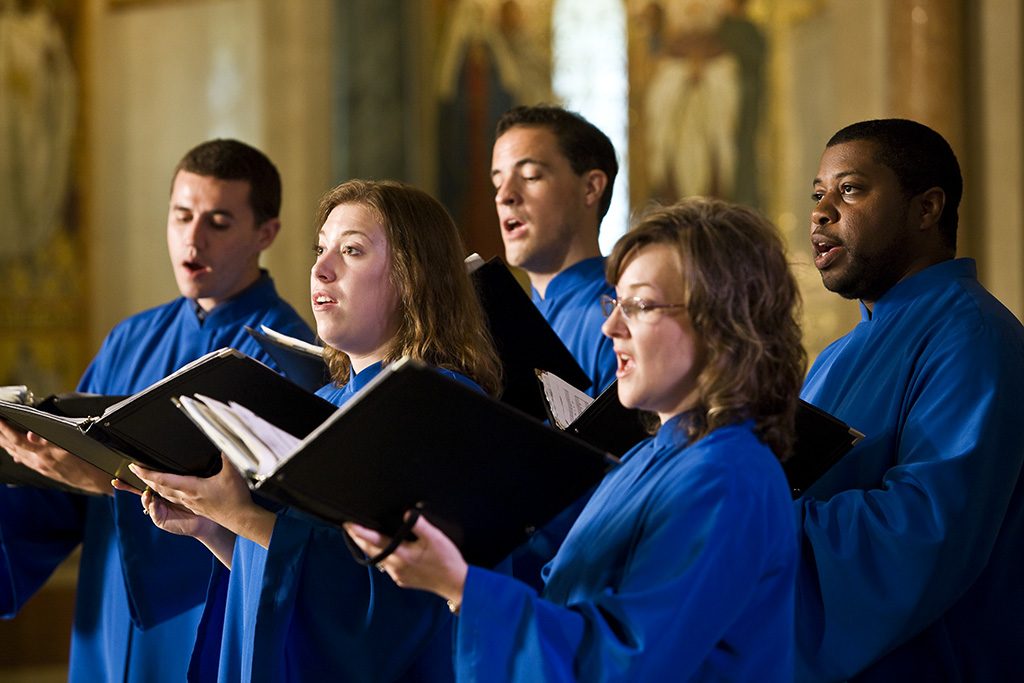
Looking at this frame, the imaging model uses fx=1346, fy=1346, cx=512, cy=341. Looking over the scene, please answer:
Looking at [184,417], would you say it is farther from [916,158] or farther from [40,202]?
[40,202]

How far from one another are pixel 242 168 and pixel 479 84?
4936 millimetres

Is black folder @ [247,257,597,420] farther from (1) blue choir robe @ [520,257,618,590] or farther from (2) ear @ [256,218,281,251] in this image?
(2) ear @ [256,218,281,251]

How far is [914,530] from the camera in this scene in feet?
8.54

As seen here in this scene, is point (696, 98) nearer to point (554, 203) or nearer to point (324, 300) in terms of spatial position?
point (554, 203)

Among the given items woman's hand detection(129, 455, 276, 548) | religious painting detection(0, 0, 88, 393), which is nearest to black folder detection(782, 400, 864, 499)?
woman's hand detection(129, 455, 276, 548)

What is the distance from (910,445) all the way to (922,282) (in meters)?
0.43

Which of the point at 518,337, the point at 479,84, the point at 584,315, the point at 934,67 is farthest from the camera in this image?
the point at 479,84

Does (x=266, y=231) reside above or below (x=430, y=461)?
above

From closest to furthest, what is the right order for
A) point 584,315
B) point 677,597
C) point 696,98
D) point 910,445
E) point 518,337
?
point 677,597 < point 910,445 < point 518,337 < point 584,315 < point 696,98

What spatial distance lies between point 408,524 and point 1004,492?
51.6 inches

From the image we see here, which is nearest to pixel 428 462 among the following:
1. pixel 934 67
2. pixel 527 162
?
pixel 527 162

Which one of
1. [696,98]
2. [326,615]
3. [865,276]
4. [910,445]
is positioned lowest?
[326,615]

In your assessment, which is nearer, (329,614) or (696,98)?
(329,614)

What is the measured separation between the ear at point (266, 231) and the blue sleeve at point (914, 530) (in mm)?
2075
